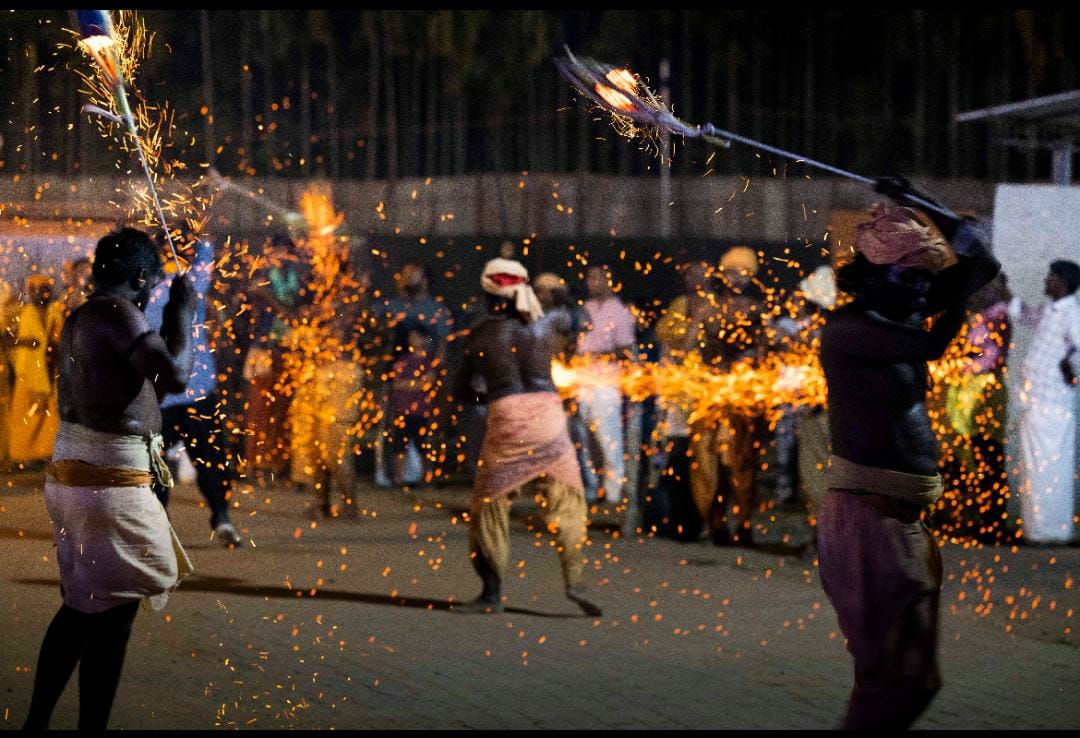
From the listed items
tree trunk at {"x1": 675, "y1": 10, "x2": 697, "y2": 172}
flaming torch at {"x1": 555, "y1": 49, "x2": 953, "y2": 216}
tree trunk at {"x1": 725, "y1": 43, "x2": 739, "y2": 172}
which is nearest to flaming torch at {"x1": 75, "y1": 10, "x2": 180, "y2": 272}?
flaming torch at {"x1": 555, "y1": 49, "x2": 953, "y2": 216}

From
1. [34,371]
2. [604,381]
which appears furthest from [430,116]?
[604,381]

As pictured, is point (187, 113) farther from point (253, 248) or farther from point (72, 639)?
point (72, 639)

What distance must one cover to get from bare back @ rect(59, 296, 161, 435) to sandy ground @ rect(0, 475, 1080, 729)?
1.15 metres

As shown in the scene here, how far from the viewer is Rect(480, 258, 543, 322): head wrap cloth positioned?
307 inches

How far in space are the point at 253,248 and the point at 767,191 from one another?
19.9 feet

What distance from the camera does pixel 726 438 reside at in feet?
33.2

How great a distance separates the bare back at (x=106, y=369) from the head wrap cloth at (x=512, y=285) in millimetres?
2925

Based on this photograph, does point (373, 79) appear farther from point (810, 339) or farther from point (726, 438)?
point (726, 438)

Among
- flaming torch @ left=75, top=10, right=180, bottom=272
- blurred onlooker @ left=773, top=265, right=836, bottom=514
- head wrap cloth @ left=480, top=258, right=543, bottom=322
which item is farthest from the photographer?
blurred onlooker @ left=773, top=265, right=836, bottom=514

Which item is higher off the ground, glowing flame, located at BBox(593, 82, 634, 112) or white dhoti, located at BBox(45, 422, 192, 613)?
glowing flame, located at BBox(593, 82, 634, 112)

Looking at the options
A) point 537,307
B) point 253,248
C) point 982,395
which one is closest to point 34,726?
point 537,307

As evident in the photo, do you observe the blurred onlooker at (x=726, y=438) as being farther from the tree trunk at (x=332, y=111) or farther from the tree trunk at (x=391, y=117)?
the tree trunk at (x=332, y=111)

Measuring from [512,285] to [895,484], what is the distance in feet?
12.0

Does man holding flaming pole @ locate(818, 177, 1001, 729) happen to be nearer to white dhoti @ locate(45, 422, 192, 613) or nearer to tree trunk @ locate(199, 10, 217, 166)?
white dhoti @ locate(45, 422, 192, 613)
